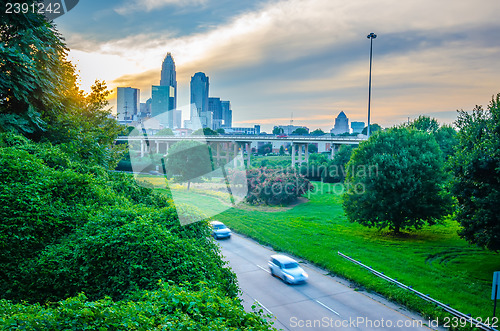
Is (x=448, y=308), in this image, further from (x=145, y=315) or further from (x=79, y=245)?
(x=79, y=245)

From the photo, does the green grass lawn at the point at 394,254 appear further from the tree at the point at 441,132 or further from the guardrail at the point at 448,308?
the tree at the point at 441,132

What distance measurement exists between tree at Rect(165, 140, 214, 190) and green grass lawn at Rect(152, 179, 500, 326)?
12599 mm

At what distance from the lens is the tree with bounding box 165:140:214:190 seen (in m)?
46.2

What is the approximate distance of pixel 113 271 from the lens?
7137 mm

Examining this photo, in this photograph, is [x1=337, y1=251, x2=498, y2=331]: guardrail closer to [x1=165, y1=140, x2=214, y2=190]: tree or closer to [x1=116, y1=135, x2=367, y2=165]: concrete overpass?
[x1=116, y1=135, x2=367, y2=165]: concrete overpass

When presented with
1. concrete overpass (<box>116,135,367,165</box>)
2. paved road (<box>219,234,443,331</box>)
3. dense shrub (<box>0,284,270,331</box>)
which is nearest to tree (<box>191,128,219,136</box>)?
concrete overpass (<box>116,135,367,165</box>)

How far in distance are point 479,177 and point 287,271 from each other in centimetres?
1052

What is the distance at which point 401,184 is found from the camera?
24141mm

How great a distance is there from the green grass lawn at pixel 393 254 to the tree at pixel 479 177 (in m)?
2.67

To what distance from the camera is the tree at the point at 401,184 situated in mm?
24188

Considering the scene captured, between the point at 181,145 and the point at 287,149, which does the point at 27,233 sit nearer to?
the point at 181,145

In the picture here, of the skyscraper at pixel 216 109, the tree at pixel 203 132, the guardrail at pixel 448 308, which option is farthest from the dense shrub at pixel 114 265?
the skyscraper at pixel 216 109

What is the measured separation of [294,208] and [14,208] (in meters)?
34.3

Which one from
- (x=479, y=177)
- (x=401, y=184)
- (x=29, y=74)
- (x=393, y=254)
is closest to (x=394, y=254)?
(x=393, y=254)
